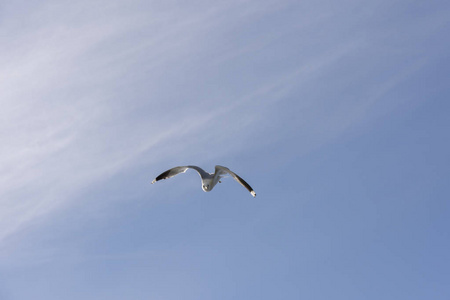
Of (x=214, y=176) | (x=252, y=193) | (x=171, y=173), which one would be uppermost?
(x=171, y=173)

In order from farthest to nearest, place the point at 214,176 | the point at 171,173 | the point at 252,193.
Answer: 1. the point at 171,173
2. the point at 214,176
3. the point at 252,193

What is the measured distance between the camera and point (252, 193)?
4066cm

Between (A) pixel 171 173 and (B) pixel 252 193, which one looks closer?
(B) pixel 252 193

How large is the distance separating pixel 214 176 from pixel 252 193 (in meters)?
4.13

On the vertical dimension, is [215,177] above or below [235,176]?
above

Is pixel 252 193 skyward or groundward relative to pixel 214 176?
groundward

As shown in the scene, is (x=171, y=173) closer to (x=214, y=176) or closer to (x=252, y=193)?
(x=214, y=176)

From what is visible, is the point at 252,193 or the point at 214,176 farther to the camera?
the point at 214,176

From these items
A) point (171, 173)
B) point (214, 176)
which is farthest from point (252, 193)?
point (171, 173)

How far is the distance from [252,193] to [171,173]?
904cm

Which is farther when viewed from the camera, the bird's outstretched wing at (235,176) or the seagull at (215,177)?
the seagull at (215,177)

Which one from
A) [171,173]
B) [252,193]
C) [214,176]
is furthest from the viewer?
[171,173]

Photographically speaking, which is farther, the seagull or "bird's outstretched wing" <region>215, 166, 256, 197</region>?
the seagull

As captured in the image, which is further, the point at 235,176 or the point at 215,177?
the point at 215,177
